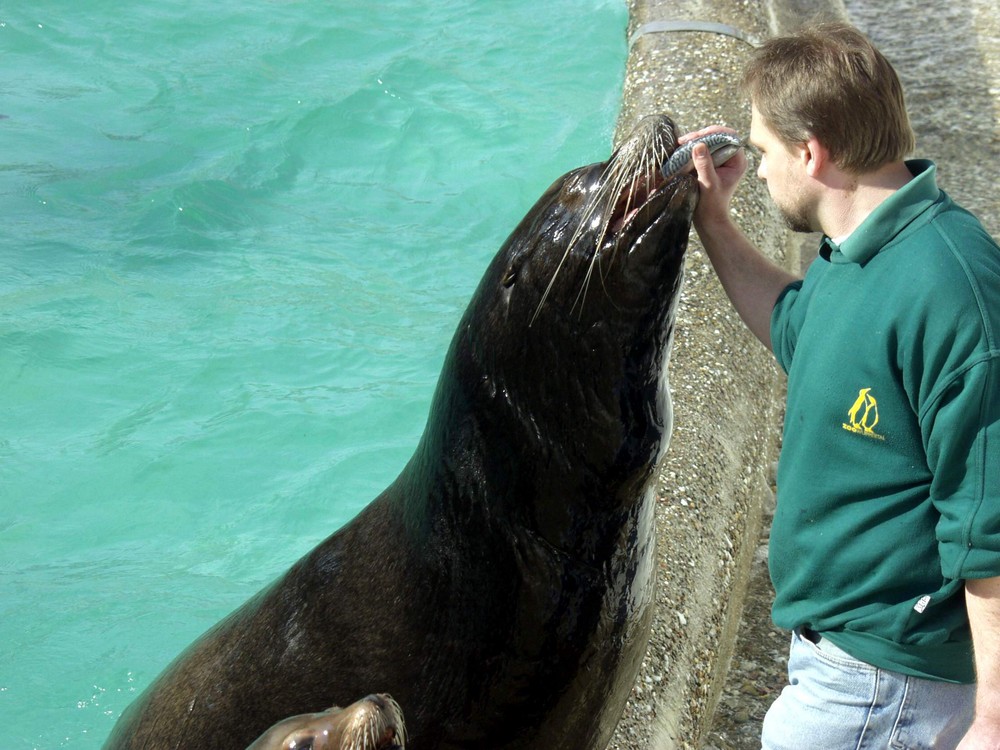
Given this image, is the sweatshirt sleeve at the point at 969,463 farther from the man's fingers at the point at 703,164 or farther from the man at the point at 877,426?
the man's fingers at the point at 703,164

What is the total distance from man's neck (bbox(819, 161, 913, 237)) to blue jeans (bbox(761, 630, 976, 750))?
812 mm

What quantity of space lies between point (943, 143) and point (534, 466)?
17.4 ft

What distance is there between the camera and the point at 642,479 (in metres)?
2.40

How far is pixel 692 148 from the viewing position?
2303 mm

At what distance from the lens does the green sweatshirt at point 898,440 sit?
190 cm

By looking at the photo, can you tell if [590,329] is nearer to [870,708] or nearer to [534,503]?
[534,503]

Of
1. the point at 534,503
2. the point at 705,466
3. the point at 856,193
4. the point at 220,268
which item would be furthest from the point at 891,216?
the point at 220,268

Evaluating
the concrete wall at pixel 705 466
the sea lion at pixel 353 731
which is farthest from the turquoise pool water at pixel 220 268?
the sea lion at pixel 353 731

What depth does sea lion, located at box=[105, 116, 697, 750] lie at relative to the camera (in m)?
2.33

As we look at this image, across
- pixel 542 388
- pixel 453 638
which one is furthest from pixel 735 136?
pixel 453 638

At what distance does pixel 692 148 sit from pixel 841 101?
0.98 ft

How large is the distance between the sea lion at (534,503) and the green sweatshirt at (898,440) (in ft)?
1.03

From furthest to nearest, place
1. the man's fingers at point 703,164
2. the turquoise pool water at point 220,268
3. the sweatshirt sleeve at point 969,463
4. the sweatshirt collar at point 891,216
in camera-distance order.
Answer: the turquoise pool water at point 220,268, the man's fingers at point 703,164, the sweatshirt collar at point 891,216, the sweatshirt sleeve at point 969,463

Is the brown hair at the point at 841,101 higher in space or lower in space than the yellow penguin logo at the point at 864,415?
higher
